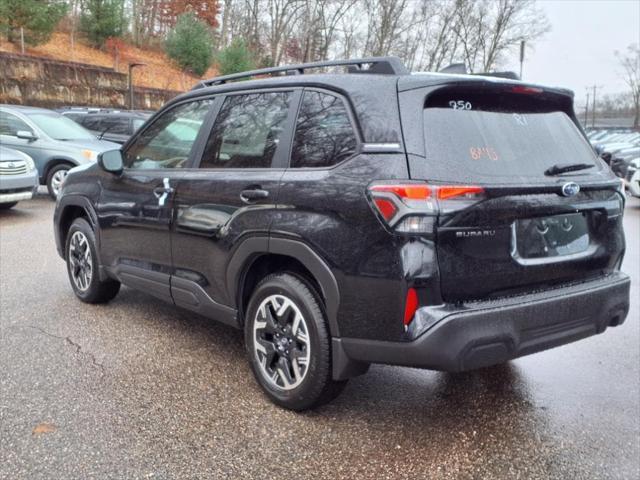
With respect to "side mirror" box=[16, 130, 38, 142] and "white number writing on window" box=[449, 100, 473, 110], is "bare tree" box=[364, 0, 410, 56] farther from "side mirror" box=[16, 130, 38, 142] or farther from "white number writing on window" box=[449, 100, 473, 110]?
"white number writing on window" box=[449, 100, 473, 110]

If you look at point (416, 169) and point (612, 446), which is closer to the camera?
point (416, 169)

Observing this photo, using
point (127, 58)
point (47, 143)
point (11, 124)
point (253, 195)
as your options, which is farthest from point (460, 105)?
point (127, 58)

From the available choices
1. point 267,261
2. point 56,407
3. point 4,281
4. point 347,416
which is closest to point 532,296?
point 347,416

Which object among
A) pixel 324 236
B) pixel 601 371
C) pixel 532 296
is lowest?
pixel 601 371

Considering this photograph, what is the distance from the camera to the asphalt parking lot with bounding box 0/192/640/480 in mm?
2893

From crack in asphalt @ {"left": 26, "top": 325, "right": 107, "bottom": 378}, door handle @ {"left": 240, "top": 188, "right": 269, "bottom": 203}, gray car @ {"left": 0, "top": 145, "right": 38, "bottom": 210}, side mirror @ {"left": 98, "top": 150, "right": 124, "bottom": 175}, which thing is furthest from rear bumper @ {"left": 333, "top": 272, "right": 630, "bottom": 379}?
gray car @ {"left": 0, "top": 145, "right": 38, "bottom": 210}

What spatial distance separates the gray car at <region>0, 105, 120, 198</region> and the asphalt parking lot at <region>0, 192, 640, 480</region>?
303 inches

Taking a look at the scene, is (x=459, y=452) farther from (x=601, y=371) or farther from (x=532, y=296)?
(x=601, y=371)

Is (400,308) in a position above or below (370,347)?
above

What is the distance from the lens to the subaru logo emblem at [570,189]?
3117 mm

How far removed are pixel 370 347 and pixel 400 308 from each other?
27 centimetres

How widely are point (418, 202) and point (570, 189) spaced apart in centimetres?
93

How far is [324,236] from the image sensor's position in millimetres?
3033

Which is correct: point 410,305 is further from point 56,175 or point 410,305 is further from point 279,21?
point 279,21
